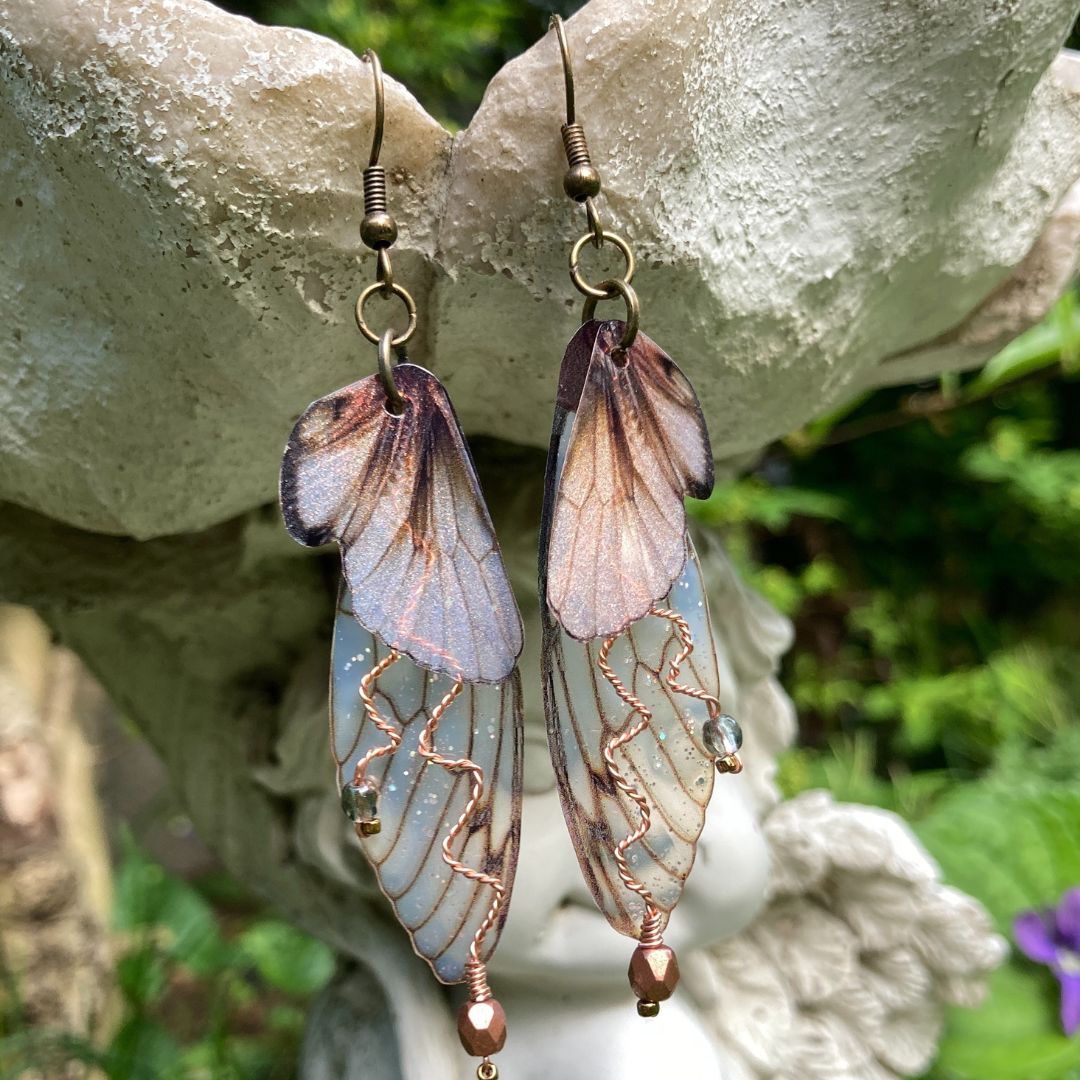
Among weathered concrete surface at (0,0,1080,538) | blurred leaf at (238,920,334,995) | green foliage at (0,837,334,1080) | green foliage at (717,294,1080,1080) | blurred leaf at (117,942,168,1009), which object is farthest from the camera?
green foliage at (717,294,1080,1080)

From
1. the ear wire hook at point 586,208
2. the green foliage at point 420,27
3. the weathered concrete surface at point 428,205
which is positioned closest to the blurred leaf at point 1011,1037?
the weathered concrete surface at point 428,205

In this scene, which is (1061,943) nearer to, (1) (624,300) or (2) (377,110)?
(1) (624,300)

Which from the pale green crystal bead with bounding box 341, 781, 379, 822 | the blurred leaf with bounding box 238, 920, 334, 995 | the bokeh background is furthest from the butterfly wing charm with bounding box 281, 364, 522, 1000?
the blurred leaf with bounding box 238, 920, 334, 995

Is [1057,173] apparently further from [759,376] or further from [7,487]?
[7,487]

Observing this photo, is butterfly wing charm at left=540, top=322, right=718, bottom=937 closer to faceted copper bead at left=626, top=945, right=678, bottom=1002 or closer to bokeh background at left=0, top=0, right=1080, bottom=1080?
faceted copper bead at left=626, top=945, right=678, bottom=1002

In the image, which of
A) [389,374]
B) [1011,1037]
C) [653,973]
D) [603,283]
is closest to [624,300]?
[603,283]

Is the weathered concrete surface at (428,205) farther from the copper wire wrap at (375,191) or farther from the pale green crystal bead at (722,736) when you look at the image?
the pale green crystal bead at (722,736)
